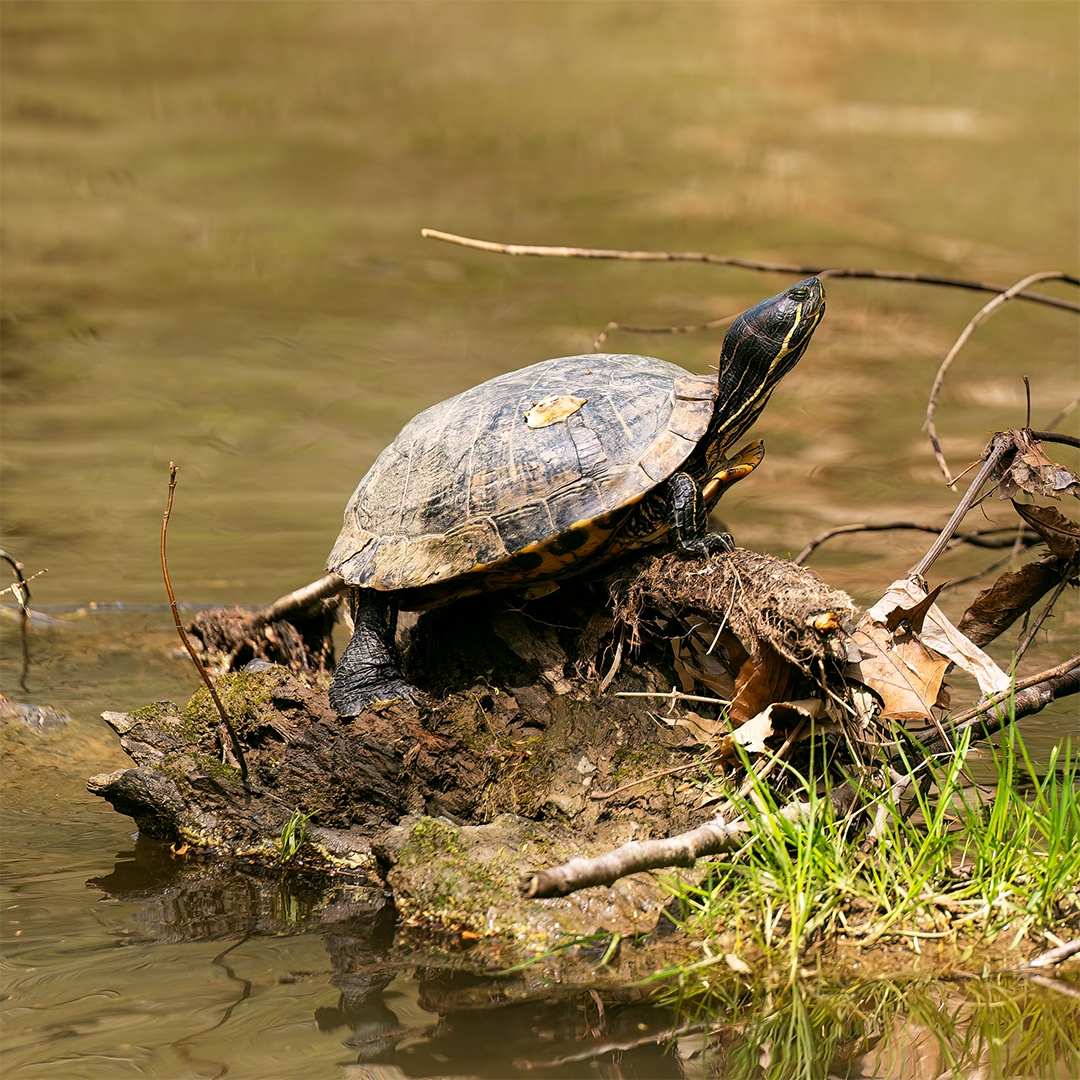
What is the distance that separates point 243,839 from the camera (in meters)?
3.77

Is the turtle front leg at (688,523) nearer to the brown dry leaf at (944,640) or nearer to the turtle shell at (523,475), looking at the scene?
the turtle shell at (523,475)

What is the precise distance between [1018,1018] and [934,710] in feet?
3.24

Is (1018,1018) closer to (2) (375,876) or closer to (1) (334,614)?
(2) (375,876)

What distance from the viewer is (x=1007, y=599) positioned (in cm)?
364

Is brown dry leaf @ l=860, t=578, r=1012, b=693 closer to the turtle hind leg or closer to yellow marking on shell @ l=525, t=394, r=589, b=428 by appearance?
yellow marking on shell @ l=525, t=394, r=589, b=428

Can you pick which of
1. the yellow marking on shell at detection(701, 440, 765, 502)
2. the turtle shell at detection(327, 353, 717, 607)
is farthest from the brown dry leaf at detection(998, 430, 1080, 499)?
the turtle shell at detection(327, 353, 717, 607)

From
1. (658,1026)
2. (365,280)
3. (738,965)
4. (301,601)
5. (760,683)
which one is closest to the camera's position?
(658,1026)

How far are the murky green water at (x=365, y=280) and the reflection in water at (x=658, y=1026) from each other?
0.03 metres

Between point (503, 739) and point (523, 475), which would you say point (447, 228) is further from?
point (503, 739)

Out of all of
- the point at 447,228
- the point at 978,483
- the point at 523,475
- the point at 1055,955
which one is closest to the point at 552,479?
the point at 523,475

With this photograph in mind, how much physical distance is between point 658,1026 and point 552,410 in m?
1.81

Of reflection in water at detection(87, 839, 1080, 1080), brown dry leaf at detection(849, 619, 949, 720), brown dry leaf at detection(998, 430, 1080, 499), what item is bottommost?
reflection in water at detection(87, 839, 1080, 1080)

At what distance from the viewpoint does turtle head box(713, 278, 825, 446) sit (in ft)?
12.0

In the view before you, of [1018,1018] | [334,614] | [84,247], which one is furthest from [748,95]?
[1018,1018]
